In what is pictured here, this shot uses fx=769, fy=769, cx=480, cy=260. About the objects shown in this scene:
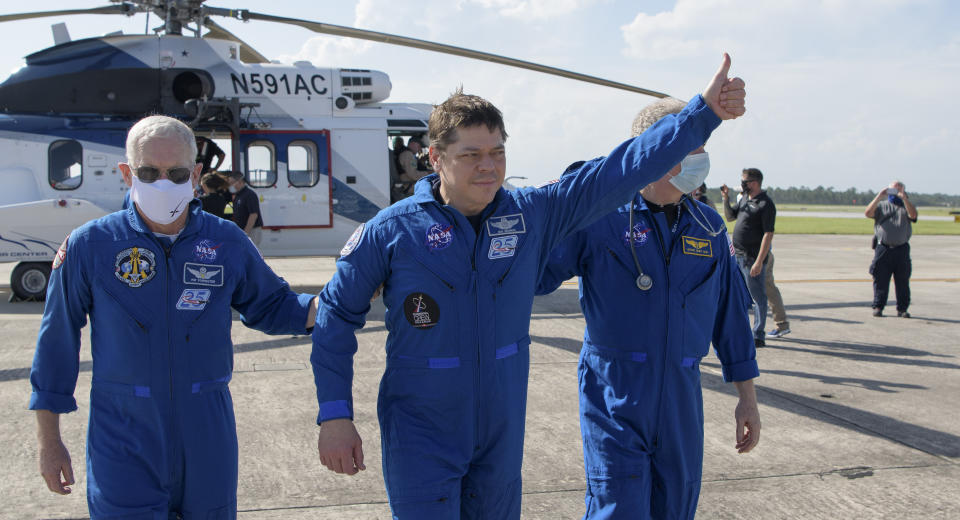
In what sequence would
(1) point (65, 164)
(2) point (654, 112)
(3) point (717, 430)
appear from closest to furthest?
1. (2) point (654, 112)
2. (3) point (717, 430)
3. (1) point (65, 164)

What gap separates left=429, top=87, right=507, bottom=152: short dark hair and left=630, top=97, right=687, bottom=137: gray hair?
767mm

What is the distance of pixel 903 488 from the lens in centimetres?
440

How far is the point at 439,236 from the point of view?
2443mm

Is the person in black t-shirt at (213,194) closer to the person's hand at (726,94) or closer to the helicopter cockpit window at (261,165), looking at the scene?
the helicopter cockpit window at (261,165)

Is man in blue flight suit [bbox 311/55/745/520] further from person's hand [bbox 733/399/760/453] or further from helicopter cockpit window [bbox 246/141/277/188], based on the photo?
helicopter cockpit window [bbox 246/141/277/188]

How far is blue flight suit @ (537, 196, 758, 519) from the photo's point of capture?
2840mm

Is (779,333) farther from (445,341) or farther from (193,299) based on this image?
(193,299)

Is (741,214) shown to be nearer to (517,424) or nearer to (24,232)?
(517,424)

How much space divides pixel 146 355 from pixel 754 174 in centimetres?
727

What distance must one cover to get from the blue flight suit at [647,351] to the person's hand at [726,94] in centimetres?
64

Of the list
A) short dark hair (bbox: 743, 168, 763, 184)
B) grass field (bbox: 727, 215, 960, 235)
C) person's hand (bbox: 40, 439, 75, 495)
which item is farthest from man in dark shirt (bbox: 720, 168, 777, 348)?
grass field (bbox: 727, 215, 960, 235)

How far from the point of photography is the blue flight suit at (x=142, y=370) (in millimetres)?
2373

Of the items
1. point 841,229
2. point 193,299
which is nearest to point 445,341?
point 193,299

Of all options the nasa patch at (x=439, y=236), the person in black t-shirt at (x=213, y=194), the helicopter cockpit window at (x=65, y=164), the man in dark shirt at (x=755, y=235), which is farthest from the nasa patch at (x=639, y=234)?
the helicopter cockpit window at (x=65, y=164)
